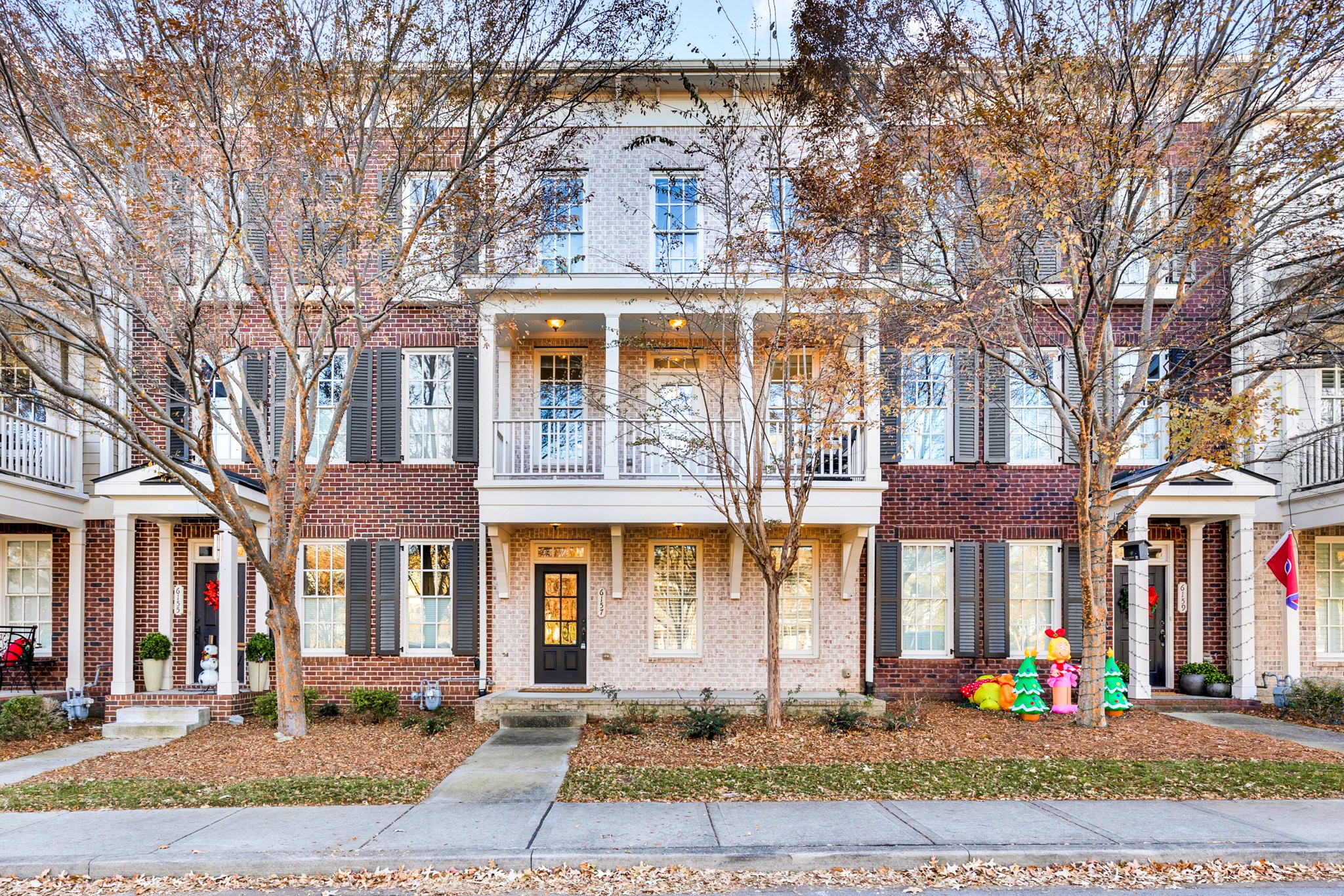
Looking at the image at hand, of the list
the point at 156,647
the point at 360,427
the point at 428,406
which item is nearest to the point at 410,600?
the point at 360,427

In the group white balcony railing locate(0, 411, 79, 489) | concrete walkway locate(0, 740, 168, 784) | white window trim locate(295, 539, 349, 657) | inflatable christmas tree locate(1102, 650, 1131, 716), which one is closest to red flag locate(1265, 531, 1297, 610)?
inflatable christmas tree locate(1102, 650, 1131, 716)

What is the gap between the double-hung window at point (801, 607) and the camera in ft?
43.0

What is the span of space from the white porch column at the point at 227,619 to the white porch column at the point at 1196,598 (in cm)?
1475

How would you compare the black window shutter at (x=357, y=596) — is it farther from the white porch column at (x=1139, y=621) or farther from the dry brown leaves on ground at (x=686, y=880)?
the white porch column at (x=1139, y=621)

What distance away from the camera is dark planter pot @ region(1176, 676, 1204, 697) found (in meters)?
13.0

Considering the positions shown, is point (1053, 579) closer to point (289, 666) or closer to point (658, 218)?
point (658, 218)

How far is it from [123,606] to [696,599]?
8443 millimetres

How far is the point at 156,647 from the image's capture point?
12281 millimetres

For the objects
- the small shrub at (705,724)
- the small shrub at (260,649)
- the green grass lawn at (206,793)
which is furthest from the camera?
the small shrub at (260,649)

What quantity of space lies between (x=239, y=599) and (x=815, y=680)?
9227 millimetres

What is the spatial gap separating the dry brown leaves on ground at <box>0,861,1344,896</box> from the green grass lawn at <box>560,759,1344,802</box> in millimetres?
1587

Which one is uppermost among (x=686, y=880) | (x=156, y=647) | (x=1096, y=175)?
(x=1096, y=175)

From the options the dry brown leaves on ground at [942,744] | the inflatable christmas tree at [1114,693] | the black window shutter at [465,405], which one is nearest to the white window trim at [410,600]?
the black window shutter at [465,405]

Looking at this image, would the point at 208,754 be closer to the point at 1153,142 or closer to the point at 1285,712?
the point at 1153,142
